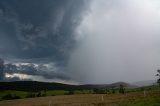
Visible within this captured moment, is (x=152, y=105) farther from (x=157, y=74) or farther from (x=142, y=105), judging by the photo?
(x=157, y=74)

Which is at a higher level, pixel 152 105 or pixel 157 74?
pixel 157 74

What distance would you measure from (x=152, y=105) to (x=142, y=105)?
136 inches

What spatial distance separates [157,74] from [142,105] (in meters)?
116

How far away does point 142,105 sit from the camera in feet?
161

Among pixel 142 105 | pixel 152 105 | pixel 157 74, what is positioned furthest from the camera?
pixel 157 74

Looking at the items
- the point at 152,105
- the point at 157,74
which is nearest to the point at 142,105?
the point at 152,105

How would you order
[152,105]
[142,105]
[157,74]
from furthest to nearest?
[157,74]
[142,105]
[152,105]

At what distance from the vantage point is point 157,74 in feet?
525

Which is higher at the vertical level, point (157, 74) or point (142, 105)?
point (157, 74)

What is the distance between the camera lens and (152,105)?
4581cm

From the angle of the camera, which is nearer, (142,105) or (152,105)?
(152,105)

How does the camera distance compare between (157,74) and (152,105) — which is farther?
(157,74)
